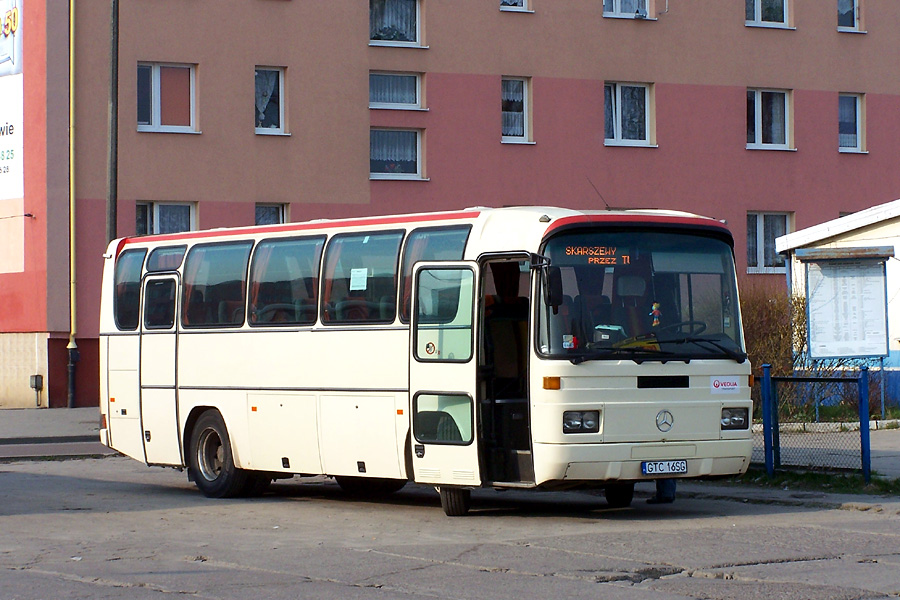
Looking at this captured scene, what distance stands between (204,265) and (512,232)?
4.58 m

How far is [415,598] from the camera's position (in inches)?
348

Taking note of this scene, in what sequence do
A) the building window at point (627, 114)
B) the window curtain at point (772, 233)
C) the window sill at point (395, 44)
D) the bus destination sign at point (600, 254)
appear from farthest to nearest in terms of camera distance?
the window curtain at point (772, 233) → the building window at point (627, 114) → the window sill at point (395, 44) → the bus destination sign at point (600, 254)

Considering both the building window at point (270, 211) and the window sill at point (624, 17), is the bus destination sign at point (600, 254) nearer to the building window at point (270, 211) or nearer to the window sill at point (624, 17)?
the building window at point (270, 211)

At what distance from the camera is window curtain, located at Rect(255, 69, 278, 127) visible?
3478 cm

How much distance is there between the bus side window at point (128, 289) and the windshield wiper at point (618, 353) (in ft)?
21.4

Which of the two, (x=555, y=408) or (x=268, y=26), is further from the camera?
(x=268, y=26)

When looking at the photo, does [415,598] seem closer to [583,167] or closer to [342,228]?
[342,228]

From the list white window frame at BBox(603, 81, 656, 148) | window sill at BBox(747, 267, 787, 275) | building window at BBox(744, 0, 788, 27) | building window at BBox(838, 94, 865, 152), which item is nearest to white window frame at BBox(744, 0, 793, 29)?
building window at BBox(744, 0, 788, 27)

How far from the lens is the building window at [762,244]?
39438 mm

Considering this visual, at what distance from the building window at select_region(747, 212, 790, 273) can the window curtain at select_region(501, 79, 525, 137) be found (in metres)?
7.10

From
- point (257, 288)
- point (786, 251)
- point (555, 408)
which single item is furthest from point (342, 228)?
point (786, 251)

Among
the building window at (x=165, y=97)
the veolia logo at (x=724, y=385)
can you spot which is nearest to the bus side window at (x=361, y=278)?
the veolia logo at (x=724, y=385)

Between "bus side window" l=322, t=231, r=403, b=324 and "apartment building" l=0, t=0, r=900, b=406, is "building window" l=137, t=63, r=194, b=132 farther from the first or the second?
"bus side window" l=322, t=231, r=403, b=324

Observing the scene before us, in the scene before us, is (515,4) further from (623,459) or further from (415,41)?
(623,459)
